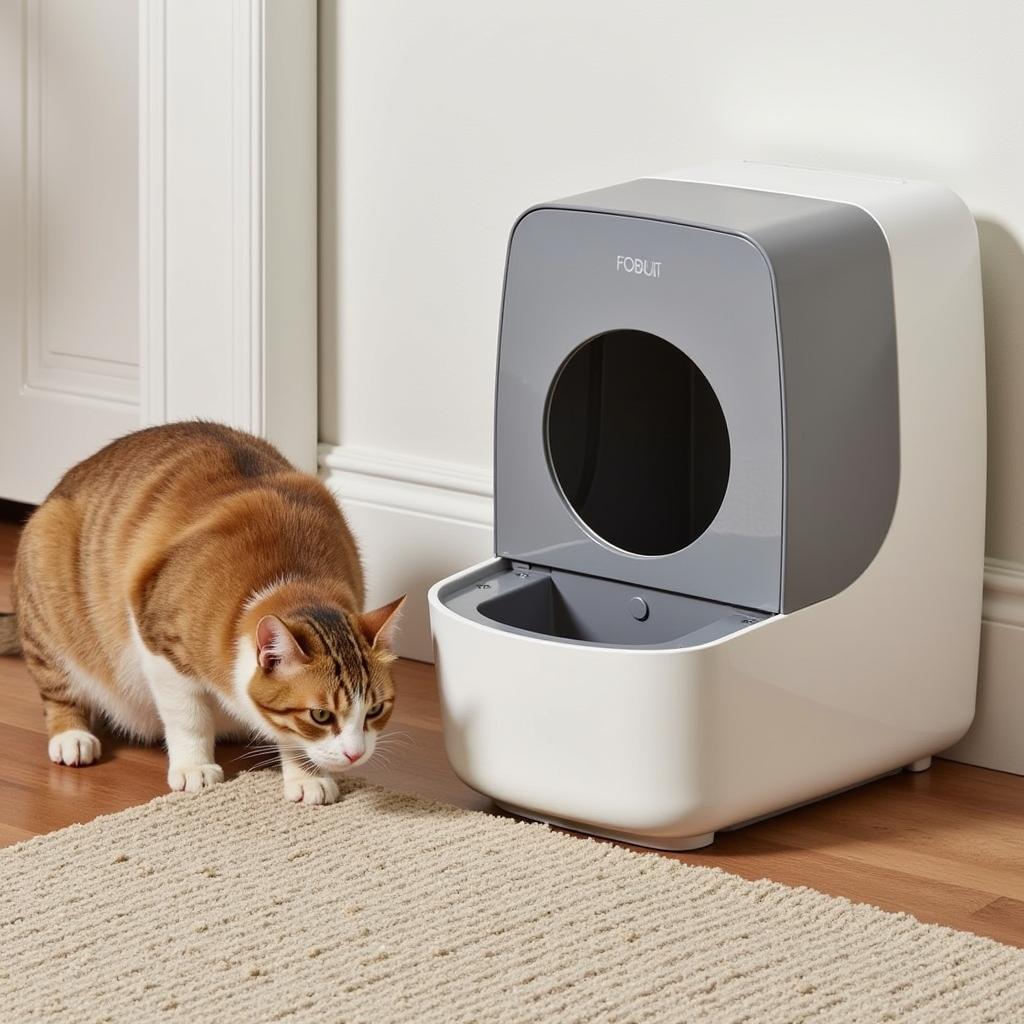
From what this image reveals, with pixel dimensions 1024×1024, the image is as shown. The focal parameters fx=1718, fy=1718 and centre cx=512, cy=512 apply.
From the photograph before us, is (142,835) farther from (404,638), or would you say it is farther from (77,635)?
(404,638)

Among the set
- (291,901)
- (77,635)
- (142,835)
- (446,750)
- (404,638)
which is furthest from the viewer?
Result: (404,638)

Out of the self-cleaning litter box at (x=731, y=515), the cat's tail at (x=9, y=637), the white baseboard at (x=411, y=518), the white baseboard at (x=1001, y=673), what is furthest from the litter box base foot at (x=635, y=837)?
the cat's tail at (x=9, y=637)

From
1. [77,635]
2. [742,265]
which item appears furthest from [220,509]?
[742,265]

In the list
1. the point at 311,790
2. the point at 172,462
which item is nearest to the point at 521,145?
the point at 172,462

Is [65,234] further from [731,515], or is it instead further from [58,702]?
[731,515]

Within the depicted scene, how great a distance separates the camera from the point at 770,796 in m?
1.59

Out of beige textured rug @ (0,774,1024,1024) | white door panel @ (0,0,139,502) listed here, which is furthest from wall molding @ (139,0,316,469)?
beige textured rug @ (0,774,1024,1024)

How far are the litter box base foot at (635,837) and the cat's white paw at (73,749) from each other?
0.45 meters

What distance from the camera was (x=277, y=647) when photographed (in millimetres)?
1547

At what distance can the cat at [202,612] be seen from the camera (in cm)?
157

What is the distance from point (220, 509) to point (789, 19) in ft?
2.55

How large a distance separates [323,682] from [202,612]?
6.4 inches

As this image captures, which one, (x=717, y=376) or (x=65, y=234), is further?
(x=65, y=234)

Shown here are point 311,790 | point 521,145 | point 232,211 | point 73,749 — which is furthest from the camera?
point 232,211
